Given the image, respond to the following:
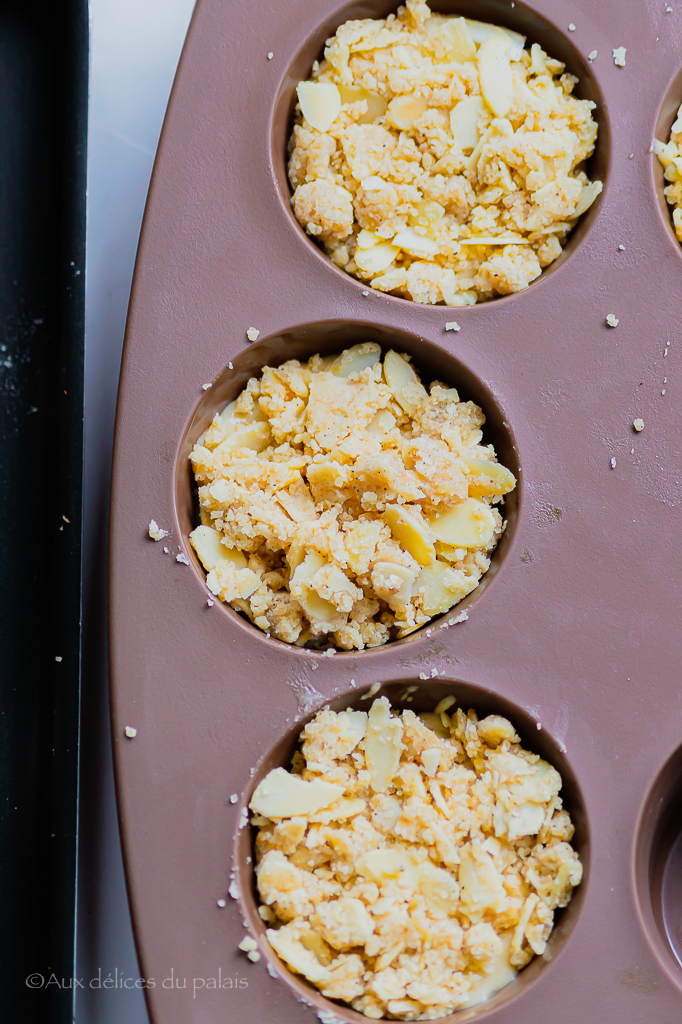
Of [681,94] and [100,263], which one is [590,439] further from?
[100,263]

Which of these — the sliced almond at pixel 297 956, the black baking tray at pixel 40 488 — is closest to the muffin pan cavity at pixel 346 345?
the black baking tray at pixel 40 488

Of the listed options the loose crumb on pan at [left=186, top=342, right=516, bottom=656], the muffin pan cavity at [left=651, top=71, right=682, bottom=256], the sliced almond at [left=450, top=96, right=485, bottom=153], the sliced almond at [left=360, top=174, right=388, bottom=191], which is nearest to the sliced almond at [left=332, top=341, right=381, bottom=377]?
the loose crumb on pan at [left=186, top=342, right=516, bottom=656]

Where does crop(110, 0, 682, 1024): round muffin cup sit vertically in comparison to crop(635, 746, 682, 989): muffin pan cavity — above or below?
above

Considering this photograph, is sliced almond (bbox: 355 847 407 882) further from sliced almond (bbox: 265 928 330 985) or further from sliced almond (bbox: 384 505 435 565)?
sliced almond (bbox: 384 505 435 565)

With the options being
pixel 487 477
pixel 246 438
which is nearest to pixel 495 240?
pixel 487 477

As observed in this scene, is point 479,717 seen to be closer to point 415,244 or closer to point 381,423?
point 381,423

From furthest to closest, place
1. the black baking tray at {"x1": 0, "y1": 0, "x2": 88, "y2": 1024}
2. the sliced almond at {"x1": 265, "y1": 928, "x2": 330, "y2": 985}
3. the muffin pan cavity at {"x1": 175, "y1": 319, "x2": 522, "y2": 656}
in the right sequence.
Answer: the black baking tray at {"x1": 0, "y1": 0, "x2": 88, "y2": 1024} → the muffin pan cavity at {"x1": 175, "y1": 319, "x2": 522, "y2": 656} → the sliced almond at {"x1": 265, "y1": 928, "x2": 330, "y2": 985}

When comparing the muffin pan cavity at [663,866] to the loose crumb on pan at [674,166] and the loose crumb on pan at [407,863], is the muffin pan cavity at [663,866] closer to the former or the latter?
the loose crumb on pan at [407,863]

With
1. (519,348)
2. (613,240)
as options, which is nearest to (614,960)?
(519,348)
